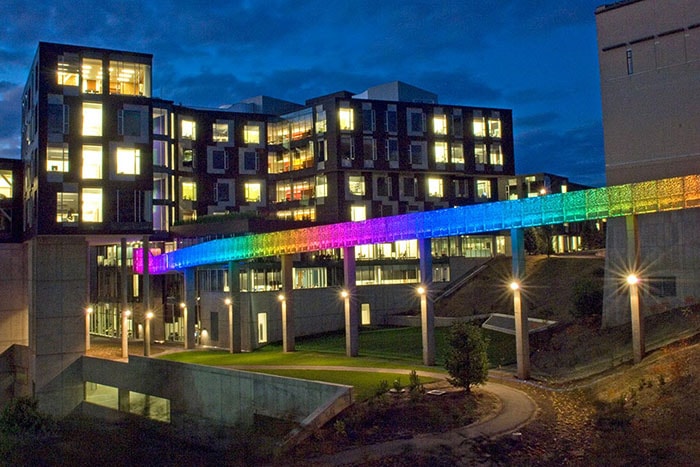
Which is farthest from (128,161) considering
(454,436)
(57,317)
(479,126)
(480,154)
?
(479,126)

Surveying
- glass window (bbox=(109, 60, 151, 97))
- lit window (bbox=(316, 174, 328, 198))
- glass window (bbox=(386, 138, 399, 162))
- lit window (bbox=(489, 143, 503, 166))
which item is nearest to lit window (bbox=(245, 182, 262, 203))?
lit window (bbox=(316, 174, 328, 198))

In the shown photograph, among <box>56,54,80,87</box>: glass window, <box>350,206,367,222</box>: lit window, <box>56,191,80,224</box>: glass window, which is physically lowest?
<box>56,191,80,224</box>: glass window

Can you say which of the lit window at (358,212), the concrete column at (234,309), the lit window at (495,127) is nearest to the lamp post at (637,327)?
the concrete column at (234,309)

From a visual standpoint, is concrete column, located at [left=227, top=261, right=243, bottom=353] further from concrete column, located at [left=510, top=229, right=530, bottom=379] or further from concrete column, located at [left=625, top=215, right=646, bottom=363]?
concrete column, located at [left=625, top=215, right=646, bottom=363]

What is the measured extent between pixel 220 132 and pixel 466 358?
2166 inches

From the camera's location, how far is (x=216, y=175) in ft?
242

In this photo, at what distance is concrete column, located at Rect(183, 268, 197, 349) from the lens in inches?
2018

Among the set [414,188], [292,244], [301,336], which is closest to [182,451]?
[292,244]

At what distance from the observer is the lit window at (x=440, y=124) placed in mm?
78688

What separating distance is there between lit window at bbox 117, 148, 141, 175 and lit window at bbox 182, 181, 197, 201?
23446 mm

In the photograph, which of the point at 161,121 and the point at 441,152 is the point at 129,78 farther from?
the point at 441,152

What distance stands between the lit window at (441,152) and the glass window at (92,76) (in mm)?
42603

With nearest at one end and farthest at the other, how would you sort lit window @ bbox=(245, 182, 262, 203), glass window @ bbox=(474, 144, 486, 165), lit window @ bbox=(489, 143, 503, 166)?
1. lit window @ bbox=(245, 182, 262, 203)
2. glass window @ bbox=(474, 144, 486, 165)
3. lit window @ bbox=(489, 143, 503, 166)

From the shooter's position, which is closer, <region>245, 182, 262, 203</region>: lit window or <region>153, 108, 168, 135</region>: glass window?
<region>153, 108, 168, 135</region>: glass window
